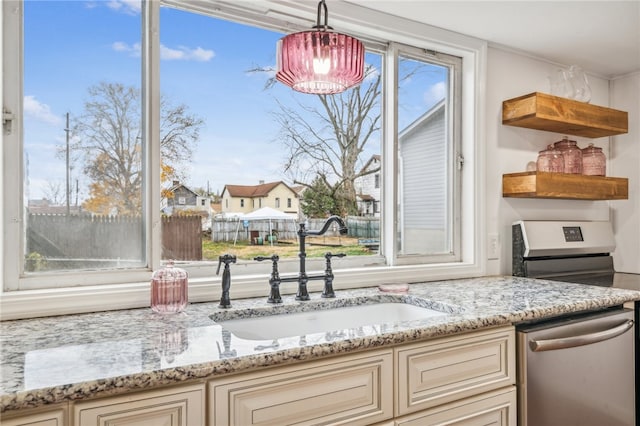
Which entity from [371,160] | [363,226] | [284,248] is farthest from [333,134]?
[284,248]

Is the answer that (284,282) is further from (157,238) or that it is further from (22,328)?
(22,328)

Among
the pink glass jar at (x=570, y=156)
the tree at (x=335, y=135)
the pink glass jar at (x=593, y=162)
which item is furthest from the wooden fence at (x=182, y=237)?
the pink glass jar at (x=593, y=162)

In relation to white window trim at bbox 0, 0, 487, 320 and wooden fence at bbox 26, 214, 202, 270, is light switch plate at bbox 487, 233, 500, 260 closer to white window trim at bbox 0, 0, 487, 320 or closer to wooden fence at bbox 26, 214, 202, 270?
white window trim at bbox 0, 0, 487, 320

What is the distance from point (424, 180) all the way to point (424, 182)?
10 millimetres

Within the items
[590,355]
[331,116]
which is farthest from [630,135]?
[331,116]

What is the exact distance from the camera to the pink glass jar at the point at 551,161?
2.38 metres

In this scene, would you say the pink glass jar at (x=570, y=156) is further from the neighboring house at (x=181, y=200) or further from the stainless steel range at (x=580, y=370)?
the neighboring house at (x=181, y=200)

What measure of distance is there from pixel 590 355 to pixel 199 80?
5.94 ft

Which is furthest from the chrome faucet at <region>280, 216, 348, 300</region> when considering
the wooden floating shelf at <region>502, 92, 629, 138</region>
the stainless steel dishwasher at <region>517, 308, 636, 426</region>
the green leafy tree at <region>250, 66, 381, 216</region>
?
the wooden floating shelf at <region>502, 92, 629, 138</region>

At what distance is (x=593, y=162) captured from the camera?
98.1 inches

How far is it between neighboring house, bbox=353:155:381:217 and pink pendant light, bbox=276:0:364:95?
80cm

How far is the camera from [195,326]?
126 cm

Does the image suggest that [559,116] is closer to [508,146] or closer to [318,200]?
[508,146]

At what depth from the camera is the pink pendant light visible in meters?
1.27
